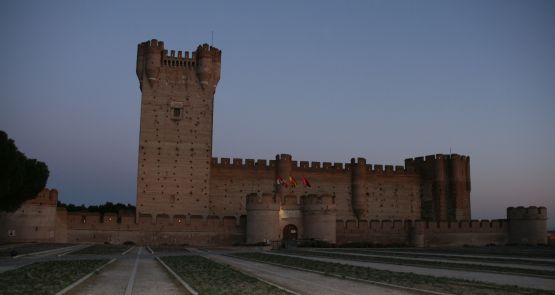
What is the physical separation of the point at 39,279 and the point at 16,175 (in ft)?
56.7

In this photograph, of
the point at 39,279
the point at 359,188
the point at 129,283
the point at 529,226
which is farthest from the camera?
the point at 359,188

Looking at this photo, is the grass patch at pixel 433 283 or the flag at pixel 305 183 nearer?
the grass patch at pixel 433 283

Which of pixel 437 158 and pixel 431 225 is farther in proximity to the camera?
pixel 437 158

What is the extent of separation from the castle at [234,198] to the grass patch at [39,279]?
21542 mm

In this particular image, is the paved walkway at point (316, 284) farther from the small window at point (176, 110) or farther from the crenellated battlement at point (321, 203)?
the small window at point (176, 110)

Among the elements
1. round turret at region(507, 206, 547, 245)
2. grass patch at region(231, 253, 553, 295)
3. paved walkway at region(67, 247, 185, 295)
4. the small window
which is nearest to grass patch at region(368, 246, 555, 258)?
round turret at region(507, 206, 547, 245)

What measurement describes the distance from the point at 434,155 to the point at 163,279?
4229cm

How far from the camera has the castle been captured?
1453 inches

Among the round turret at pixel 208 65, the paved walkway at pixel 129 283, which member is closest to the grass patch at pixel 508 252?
the paved walkway at pixel 129 283

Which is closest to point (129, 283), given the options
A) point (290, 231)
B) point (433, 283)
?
point (433, 283)

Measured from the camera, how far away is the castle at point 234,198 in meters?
36.9

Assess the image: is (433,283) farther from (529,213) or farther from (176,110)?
(529,213)

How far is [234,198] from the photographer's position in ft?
147

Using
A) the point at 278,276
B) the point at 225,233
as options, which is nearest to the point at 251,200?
the point at 225,233
